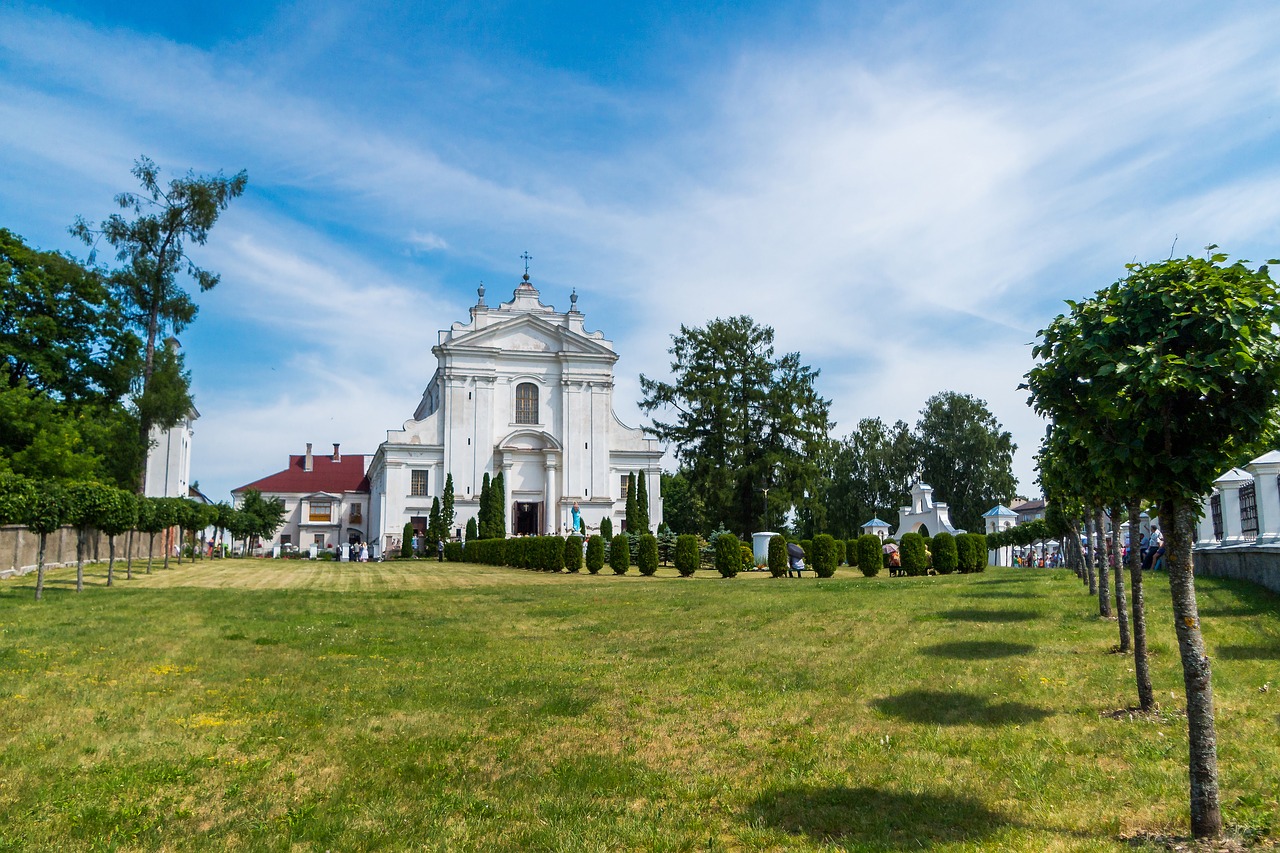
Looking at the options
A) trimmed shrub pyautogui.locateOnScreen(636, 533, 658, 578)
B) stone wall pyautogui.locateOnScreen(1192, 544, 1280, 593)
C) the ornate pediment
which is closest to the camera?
stone wall pyautogui.locateOnScreen(1192, 544, 1280, 593)

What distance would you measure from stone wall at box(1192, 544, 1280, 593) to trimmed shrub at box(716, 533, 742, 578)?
12804 millimetres

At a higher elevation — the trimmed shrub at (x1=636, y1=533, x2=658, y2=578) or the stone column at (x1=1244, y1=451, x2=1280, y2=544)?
the stone column at (x1=1244, y1=451, x2=1280, y2=544)

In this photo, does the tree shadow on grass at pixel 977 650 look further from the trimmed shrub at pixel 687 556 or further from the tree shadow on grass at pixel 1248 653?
the trimmed shrub at pixel 687 556

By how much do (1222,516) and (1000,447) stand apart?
48311 millimetres

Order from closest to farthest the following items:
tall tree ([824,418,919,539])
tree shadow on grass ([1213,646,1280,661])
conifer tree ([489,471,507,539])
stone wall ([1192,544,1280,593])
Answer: tree shadow on grass ([1213,646,1280,661]) < stone wall ([1192,544,1280,593]) < conifer tree ([489,471,507,539]) < tall tree ([824,418,919,539])

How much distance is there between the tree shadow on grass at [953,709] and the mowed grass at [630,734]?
4 centimetres

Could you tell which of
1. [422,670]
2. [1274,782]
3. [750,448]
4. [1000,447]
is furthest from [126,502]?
[1000,447]

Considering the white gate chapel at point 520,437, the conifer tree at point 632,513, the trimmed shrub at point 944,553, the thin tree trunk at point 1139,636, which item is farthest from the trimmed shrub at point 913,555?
the white gate chapel at point 520,437

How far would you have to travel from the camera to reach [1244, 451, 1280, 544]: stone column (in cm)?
1496

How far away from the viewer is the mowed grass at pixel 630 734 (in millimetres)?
5164

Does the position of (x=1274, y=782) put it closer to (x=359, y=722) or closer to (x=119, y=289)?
(x=359, y=722)

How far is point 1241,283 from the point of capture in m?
4.96

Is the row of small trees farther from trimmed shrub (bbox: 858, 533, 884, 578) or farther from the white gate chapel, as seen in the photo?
the white gate chapel

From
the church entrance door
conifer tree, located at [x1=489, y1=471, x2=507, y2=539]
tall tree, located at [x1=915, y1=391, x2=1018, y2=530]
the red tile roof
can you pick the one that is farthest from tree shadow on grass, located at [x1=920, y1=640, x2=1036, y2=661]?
the red tile roof
